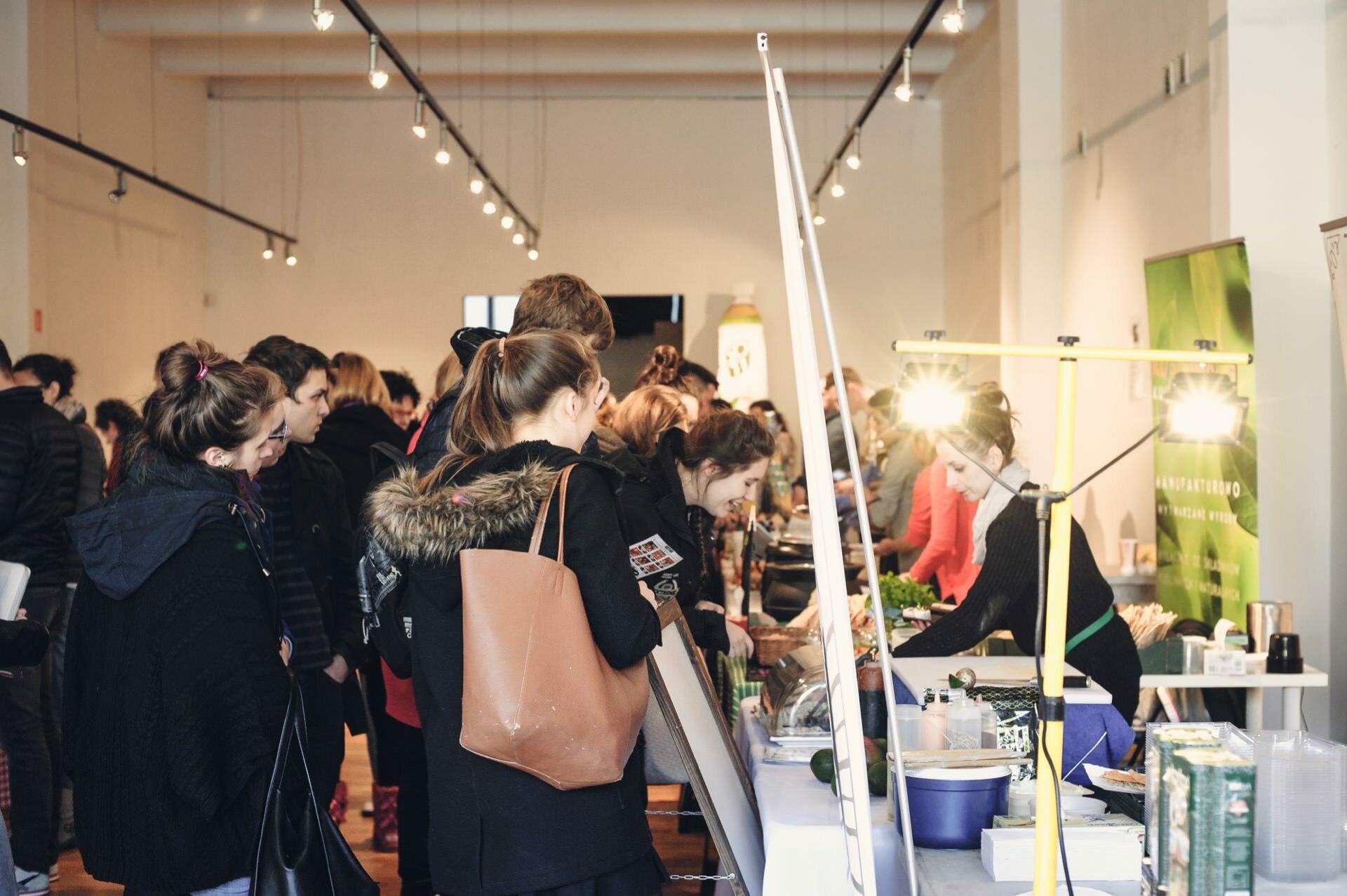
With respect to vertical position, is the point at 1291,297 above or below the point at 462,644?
above

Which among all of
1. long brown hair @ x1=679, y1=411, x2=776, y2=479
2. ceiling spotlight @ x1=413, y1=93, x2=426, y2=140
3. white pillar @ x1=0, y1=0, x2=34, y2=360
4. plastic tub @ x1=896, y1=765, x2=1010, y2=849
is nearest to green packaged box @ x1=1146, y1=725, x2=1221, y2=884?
plastic tub @ x1=896, y1=765, x2=1010, y2=849

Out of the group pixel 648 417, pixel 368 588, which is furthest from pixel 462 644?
pixel 648 417

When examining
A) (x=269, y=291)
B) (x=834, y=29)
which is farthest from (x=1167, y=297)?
(x=269, y=291)

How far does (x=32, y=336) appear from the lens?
7.98 metres

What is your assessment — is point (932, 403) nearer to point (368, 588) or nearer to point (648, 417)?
point (368, 588)

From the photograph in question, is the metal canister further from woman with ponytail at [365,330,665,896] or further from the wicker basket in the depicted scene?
woman with ponytail at [365,330,665,896]

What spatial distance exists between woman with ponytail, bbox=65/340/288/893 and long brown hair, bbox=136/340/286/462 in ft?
0.25

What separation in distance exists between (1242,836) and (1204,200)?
4.36 metres

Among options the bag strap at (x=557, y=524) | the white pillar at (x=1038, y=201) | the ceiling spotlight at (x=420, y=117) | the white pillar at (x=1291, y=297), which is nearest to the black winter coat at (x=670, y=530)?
the bag strap at (x=557, y=524)

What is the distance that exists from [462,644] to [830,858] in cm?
79

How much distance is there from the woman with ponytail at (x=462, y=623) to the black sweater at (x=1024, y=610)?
123 centimetres

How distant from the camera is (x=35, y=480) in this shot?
4.16m

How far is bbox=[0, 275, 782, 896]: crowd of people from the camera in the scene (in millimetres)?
2086

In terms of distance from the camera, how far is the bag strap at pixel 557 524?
2045mm
